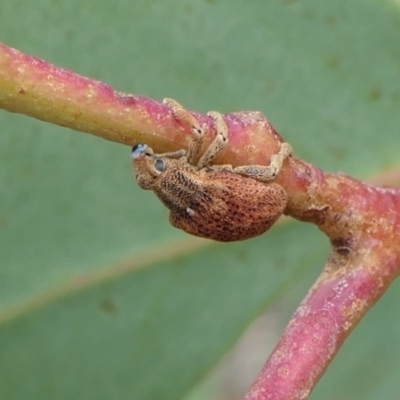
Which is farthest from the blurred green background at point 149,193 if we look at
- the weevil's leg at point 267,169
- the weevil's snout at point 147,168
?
the weevil's leg at point 267,169

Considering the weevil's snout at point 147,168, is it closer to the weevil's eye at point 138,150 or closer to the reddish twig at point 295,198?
the weevil's eye at point 138,150

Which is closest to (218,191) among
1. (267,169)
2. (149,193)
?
(267,169)

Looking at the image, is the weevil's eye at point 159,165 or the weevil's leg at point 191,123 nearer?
the weevil's leg at point 191,123

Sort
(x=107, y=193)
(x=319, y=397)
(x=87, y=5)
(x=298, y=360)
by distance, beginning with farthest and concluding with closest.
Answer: (x=319, y=397), (x=107, y=193), (x=87, y=5), (x=298, y=360)

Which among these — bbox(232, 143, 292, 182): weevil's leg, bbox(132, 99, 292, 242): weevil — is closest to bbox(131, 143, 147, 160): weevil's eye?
bbox(132, 99, 292, 242): weevil

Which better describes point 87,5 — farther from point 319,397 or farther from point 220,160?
point 319,397

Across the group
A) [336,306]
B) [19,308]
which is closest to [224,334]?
[19,308]
